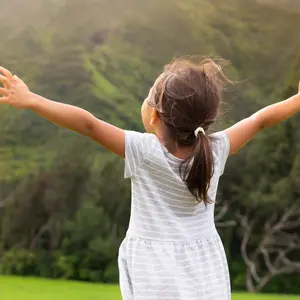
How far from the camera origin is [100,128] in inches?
47.3

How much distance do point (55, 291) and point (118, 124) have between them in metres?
1.28

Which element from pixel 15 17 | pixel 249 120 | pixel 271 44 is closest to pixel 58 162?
pixel 15 17

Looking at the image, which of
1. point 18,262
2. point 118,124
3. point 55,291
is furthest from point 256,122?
point 18,262

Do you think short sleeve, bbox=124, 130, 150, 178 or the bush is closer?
short sleeve, bbox=124, 130, 150, 178

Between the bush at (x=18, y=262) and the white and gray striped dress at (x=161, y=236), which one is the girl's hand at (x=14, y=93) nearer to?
the white and gray striped dress at (x=161, y=236)

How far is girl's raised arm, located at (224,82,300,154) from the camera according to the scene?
1.41 meters

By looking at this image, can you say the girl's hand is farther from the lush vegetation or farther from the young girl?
the lush vegetation

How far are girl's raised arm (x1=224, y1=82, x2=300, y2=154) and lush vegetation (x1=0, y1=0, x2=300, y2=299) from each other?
2.75m

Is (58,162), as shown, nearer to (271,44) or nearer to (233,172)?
(233,172)

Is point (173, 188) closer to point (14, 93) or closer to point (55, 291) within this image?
point (14, 93)

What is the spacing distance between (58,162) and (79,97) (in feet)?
1.66

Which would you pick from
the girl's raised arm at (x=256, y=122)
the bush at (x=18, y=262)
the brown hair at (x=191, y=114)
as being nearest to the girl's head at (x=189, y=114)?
the brown hair at (x=191, y=114)

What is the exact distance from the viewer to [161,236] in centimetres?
127

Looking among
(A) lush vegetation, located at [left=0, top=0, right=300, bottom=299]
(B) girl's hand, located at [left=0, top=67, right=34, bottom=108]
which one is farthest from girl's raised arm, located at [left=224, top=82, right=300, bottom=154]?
(A) lush vegetation, located at [left=0, top=0, right=300, bottom=299]
